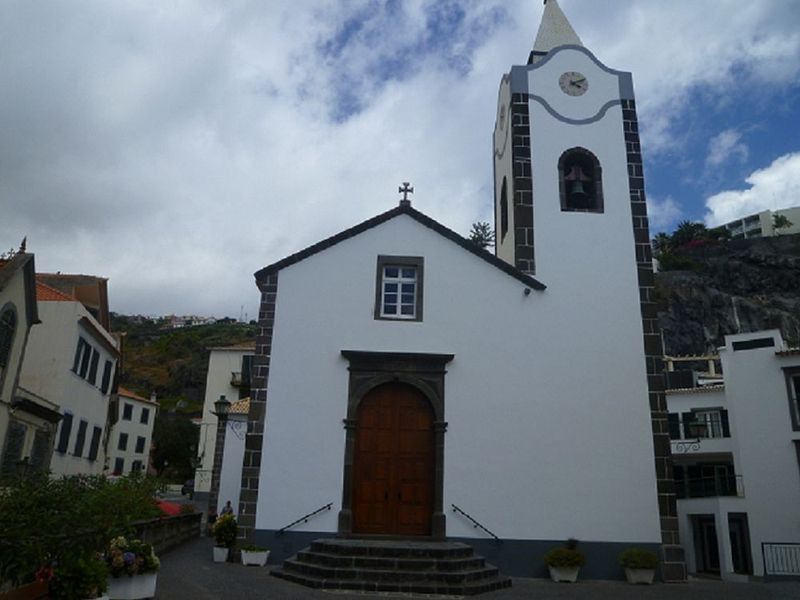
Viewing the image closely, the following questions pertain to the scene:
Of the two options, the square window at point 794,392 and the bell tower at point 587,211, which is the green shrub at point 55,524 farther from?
the square window at point 794,392

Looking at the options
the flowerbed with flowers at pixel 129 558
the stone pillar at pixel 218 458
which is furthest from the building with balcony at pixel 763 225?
the flowerbed with flowers at pixel 129 558

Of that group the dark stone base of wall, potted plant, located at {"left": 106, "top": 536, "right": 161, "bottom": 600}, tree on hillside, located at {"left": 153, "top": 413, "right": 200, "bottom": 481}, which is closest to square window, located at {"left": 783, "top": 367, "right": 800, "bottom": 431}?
the dark stone base of wall

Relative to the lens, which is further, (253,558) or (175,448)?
(175,448)

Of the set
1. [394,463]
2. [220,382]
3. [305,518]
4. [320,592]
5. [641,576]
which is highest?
[220,382]

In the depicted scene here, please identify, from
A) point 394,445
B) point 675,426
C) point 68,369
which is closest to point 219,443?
point 68,369

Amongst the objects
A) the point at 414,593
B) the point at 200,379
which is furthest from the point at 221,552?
the point at 200,379

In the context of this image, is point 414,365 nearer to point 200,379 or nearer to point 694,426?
point 694,426

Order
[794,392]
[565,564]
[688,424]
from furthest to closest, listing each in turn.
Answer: [688,424] → [794,392] → [565,564]

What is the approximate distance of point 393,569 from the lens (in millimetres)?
10273

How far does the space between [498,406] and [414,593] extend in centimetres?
434

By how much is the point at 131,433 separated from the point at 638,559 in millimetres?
40829

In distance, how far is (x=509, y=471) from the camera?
1268 cm

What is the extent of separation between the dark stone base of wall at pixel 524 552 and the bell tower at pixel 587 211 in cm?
80

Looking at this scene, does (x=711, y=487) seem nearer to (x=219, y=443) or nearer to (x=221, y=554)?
(x=219, y=443)
